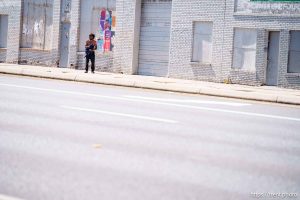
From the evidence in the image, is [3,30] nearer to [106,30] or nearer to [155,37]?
[106,30]

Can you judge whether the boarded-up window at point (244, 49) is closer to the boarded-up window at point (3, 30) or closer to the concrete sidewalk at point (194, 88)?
the concrete sidewalk at point (194, 88)

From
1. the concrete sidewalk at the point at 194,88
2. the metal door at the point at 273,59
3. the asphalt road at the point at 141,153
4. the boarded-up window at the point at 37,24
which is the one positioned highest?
the boarded-up window at the point at 37,24

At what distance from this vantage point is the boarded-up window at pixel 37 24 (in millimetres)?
28969

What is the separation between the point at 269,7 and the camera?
869 inches

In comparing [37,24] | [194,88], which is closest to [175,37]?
[194,88]

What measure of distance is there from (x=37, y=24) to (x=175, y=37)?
9067mm

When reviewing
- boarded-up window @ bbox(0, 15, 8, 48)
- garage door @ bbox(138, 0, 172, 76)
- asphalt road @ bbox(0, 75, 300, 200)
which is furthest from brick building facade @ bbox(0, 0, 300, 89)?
asphalt road @ bbox(0, 75, 300, 200)

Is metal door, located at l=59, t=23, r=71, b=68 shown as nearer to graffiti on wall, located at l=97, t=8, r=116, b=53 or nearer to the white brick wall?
graffiti on wall, located at l=97, t=8, r=116, b=53

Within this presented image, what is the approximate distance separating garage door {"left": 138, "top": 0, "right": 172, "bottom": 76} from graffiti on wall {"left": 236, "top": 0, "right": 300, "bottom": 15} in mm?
3956

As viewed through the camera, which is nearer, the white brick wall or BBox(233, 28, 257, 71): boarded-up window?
BBox(233, 28, 257, 71): boarded-up window

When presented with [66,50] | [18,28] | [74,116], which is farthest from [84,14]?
[74,116]

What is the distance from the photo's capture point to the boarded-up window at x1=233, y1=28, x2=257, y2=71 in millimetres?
22672

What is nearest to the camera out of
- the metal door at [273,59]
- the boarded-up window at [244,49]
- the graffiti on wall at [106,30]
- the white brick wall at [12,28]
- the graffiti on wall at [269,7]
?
the graffiti on wall at [269,7]

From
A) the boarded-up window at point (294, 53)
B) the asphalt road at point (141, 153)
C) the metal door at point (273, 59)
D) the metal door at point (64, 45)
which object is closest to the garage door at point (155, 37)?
the metal door at point (64, 45)
